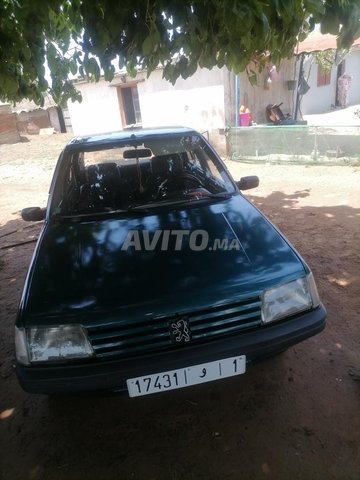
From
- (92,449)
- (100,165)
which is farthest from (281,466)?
(100,165)

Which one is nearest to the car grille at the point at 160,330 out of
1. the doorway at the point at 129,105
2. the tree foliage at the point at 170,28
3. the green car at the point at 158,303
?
the green car at the point at 158,303

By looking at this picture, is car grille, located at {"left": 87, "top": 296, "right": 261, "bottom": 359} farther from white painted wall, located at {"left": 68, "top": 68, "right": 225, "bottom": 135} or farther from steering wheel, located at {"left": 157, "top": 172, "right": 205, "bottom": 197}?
white painted wall, located at {"left": 68, "top": 68, "right": 225, "bottom": 135}

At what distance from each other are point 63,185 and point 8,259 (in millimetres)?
2421

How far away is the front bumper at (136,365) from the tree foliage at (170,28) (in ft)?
5.06

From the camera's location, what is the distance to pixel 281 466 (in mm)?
1922

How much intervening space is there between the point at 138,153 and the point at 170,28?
4.15 feet

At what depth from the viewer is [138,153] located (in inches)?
128

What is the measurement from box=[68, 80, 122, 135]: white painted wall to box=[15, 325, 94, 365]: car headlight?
13583 millimetres

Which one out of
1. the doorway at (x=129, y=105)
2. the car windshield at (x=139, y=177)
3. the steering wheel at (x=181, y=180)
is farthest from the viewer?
the doorway at (x=129, y=105)

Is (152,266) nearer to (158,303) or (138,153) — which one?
(158,303)

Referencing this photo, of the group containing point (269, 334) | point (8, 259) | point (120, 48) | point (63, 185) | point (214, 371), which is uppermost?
point (120, 48)

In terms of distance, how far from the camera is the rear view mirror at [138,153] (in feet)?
10.7

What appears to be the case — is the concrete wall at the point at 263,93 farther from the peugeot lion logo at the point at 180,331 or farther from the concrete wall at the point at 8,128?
the concrete wall at the point at 8,128

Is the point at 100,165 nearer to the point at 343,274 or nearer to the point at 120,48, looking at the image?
the point at 120,48
